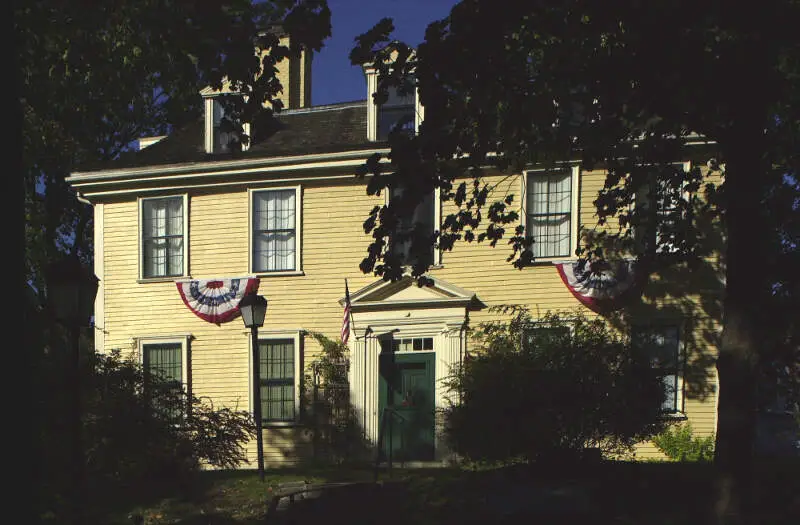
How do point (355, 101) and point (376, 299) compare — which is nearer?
point (376, 299)

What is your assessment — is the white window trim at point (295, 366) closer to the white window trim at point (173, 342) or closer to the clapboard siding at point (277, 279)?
the clapboard siding at point (277, 279)

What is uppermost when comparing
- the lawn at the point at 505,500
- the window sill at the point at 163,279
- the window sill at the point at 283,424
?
the window sill at the point at 163,279

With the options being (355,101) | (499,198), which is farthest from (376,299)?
(355,101)

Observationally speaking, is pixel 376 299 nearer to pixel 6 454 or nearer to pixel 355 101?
pixel 355 101

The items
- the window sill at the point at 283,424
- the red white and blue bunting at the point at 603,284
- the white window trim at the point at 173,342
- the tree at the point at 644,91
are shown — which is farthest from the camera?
the white window trim at the point at 173,342

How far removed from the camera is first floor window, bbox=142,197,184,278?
19922mm

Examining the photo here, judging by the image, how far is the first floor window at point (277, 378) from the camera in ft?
62.4

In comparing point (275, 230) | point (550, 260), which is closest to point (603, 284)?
point (550, 260)

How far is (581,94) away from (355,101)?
39.3 ft

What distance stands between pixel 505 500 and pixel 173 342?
11202 mm

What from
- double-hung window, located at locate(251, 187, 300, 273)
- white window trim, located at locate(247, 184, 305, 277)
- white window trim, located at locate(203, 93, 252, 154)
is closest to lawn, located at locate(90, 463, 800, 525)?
white window trim, located at locate(247, 184, 305, 277)

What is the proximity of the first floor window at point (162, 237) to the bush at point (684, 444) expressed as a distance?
10.9 m

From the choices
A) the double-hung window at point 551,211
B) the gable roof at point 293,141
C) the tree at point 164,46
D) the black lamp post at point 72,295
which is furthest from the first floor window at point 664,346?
the black lamp post at point 72,295

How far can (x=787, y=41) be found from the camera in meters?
9.02
